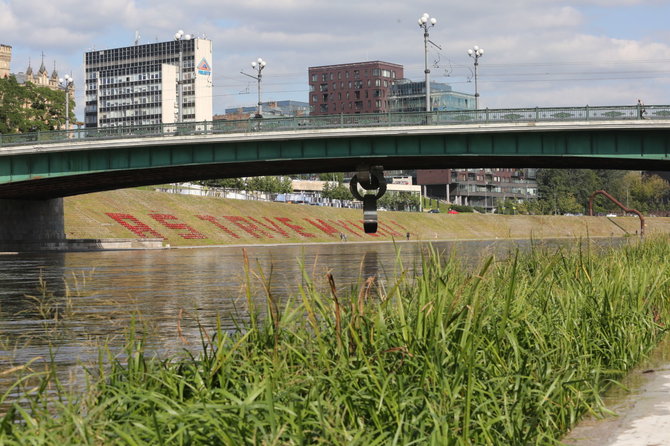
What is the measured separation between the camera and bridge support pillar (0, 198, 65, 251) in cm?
7581

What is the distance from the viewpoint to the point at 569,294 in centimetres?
1386

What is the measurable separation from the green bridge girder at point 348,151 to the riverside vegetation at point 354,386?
43.1m

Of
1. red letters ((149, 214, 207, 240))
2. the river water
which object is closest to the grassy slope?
red letters ((149, 214, 207, 240))

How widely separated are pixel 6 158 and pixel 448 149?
31208 mm

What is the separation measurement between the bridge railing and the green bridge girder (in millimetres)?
509

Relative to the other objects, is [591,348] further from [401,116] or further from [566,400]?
[401,116]

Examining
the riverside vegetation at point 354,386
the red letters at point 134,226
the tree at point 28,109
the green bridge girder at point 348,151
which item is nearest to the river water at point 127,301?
the riverside vegetation at point 354,386

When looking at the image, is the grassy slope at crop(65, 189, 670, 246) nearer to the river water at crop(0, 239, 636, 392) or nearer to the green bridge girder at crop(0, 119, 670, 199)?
the green bridge girder at crop(0, 119, 670, 199)

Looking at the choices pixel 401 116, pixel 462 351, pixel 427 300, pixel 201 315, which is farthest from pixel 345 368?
pixel 401 116

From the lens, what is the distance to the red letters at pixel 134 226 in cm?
8962

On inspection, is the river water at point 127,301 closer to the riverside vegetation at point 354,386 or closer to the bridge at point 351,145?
the riverside vegetation at point 354,386

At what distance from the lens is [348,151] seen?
58875mm

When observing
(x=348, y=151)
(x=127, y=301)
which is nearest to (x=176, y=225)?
(x=348, y=151)

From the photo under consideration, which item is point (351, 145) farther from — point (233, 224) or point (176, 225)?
point (233, 224)
